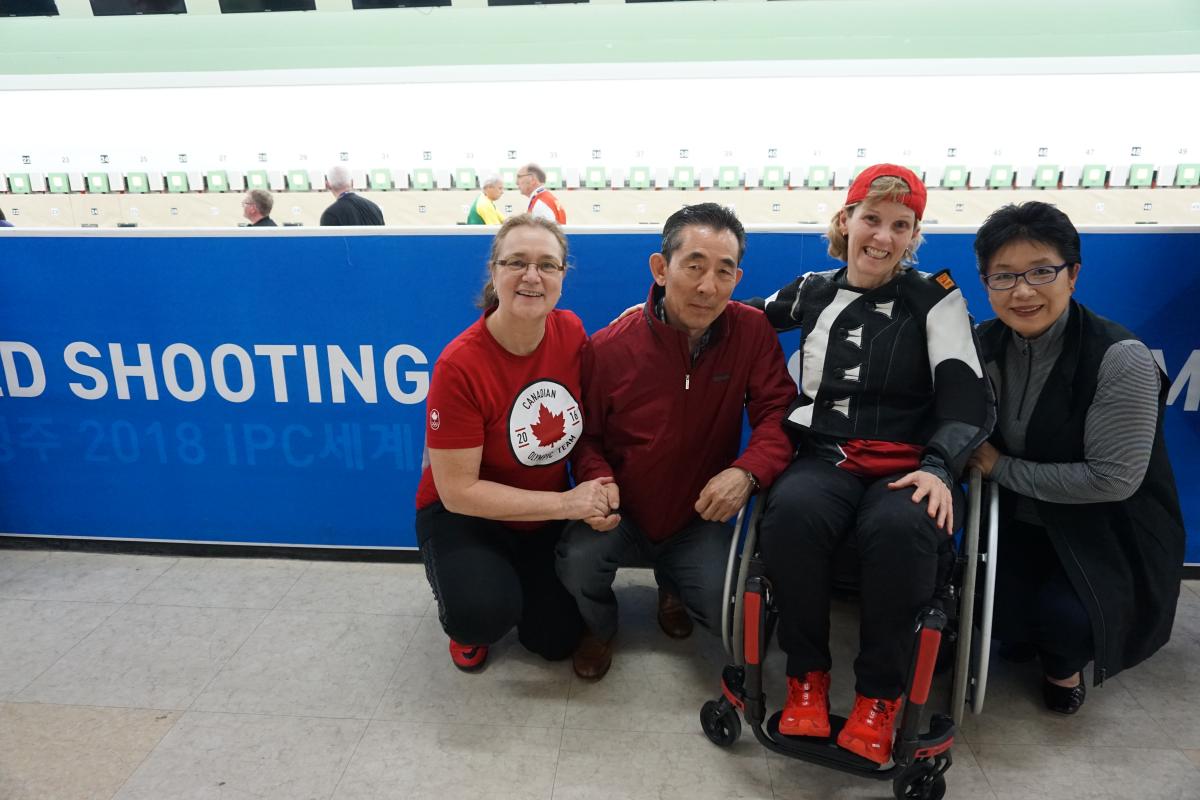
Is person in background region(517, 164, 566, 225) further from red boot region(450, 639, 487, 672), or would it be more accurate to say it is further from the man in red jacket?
red boot region(450, 639, 487, 672)

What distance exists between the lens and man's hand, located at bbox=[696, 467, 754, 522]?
4.88 ft

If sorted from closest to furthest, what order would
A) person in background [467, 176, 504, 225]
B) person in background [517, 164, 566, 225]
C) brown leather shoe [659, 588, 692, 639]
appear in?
brown leather shoe [659, 588, 692, 639] < person in background [517, 164, 566, 225] < person in background [467, 176, 504, 225]

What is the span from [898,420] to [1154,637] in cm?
72

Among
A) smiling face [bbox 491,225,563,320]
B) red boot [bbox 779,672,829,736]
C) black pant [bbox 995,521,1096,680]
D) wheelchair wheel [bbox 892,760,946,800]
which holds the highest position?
smiling face [bbox 491,225,563,320]

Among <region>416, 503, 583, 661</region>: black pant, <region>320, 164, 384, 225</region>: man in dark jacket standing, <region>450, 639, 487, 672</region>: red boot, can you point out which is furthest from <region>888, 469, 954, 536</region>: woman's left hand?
<region>320, 164, 384, 225</region>: man in dark jacket standing

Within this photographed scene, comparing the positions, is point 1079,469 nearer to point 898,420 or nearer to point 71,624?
point 898,420

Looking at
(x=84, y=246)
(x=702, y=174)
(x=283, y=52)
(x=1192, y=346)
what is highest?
(x=283, y=52)

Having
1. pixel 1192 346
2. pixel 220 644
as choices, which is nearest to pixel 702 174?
pixel 1192 346

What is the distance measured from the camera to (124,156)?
530cm

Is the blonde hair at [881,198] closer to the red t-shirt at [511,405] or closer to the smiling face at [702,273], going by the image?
the smiling face at [702,273]

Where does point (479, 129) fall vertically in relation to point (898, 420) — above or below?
above

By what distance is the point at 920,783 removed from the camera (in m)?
1.31

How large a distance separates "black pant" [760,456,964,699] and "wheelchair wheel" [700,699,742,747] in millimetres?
170

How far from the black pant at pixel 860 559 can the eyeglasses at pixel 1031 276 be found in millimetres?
435
